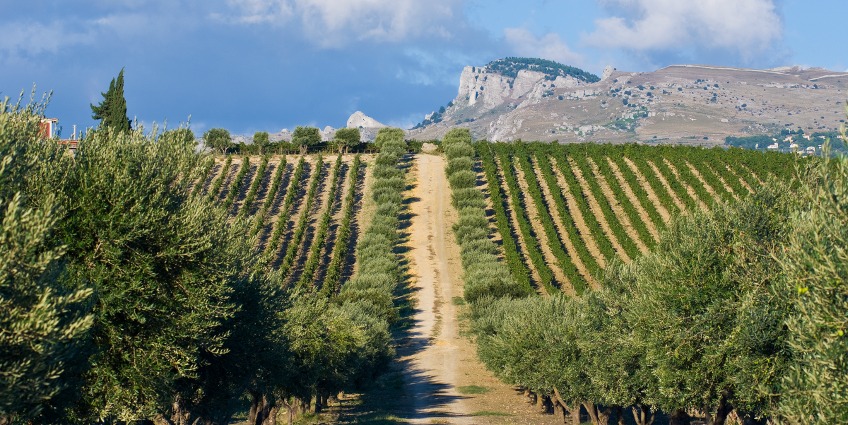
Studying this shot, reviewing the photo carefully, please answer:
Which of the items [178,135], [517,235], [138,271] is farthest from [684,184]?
[138,271]

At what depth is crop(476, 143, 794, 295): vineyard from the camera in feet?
310

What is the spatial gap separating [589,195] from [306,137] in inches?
1866

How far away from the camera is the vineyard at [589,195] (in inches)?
3720

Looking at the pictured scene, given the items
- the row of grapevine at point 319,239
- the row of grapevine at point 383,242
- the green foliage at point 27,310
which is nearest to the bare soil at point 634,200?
the row of grapevine at point 383,242

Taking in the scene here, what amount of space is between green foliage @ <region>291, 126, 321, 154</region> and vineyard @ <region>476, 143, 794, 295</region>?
26.1m

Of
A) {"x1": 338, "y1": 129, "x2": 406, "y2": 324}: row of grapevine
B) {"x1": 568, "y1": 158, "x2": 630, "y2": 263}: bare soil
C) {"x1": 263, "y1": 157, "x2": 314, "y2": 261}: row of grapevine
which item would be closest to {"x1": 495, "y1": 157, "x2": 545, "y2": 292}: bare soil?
{"x1": 568, "y1": 158, "x2": 630, "y2": 263}: bare soil

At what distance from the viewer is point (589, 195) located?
4606 inches

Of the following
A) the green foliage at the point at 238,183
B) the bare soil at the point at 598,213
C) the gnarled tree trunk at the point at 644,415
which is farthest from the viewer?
the green foliage at the point at 238,183

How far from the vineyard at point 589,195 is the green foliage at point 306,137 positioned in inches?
1028

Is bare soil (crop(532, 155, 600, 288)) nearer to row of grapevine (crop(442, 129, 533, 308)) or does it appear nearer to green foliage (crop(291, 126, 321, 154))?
row of grapevine (crop(442, 129, 533, 308))

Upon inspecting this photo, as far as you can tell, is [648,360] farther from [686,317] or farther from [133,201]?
[133,201]

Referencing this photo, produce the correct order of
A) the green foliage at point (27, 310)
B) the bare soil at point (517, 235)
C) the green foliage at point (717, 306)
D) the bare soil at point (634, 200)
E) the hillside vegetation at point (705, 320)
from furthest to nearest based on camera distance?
the bare soil at point (634, 200)
the bare soil at point (517, 235)
the green foliage at point (717, 306)
the hillside vegetation at point (705, 320)
the green foliage at point (27, 310)

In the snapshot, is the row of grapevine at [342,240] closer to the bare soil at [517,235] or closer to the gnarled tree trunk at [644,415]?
the bare soil at [517,235]

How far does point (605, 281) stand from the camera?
1614 inches
